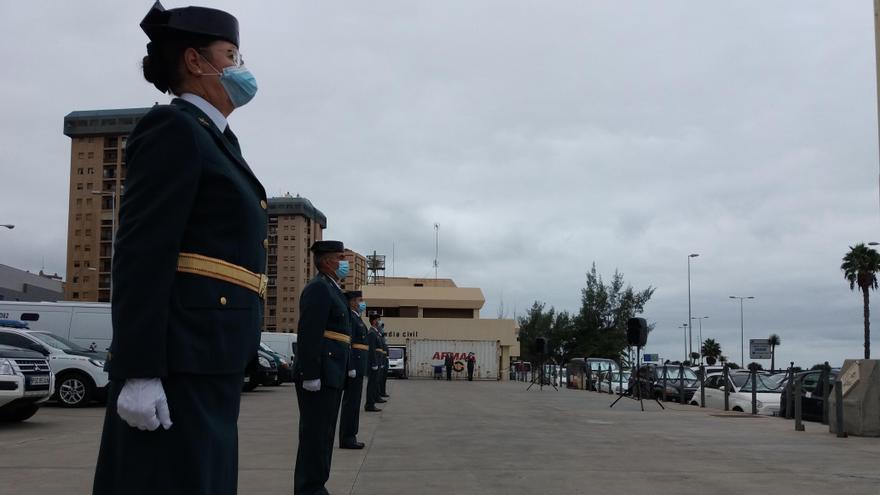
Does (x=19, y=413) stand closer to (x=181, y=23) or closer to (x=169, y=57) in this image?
(x=169, y=57)

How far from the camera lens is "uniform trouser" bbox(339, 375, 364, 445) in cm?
988

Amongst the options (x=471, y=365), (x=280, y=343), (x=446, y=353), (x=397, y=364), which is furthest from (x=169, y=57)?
(x=446, y=353)

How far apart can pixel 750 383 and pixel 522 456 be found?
1545 cm

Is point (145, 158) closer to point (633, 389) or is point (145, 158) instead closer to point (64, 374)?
point (64, 374)

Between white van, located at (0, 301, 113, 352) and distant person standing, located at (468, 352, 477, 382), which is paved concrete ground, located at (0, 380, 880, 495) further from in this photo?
distant person standing, located at (468, 352, 477, 382)

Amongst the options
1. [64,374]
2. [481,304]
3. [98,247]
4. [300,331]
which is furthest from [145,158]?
[98,247]

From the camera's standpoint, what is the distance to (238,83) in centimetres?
309

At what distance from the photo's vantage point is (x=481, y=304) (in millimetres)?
68375

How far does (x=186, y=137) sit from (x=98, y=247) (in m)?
119

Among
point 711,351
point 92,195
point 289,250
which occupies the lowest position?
point 711,351

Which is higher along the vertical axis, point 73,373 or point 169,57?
point 169,57

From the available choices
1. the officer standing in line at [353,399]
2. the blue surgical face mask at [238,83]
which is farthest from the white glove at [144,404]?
the officer standing in line at [353,399]

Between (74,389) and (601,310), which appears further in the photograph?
(601,310)

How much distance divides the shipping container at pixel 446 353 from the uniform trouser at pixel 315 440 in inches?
1701
